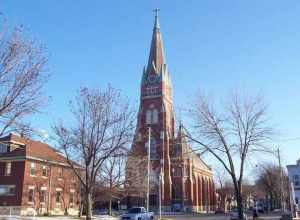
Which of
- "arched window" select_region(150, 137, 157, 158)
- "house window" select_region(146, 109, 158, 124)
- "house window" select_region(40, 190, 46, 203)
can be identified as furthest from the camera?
"house window" select_region(146, 109, 158, 124)

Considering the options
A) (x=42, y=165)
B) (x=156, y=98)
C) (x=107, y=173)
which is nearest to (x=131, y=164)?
(x=107, y=173)

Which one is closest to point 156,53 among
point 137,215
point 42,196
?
point 42,196

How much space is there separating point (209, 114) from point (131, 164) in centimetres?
1603

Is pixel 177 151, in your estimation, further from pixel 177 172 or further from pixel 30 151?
pixel 30 151

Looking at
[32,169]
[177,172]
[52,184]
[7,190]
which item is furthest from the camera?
[177,172]

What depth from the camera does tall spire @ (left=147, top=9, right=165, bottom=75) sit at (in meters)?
91.6

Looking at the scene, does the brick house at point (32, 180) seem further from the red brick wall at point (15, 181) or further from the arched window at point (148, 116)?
the arched window at point (148, 116)

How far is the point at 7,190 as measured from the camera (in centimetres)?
4734

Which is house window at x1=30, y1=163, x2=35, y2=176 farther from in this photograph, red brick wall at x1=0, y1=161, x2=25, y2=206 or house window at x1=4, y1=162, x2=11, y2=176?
house window at x1=4, y1=162, x2=11, y2=176

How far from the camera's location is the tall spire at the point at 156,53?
91.6 m

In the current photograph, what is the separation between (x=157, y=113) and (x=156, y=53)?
15.3 m

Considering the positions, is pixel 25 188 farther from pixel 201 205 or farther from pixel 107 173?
pixel 201 205

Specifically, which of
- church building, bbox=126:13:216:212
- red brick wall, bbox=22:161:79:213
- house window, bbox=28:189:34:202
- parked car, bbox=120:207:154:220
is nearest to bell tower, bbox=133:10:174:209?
church building, bbox=126:13:216:212

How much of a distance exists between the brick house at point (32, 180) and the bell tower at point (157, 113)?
28.7 metres
